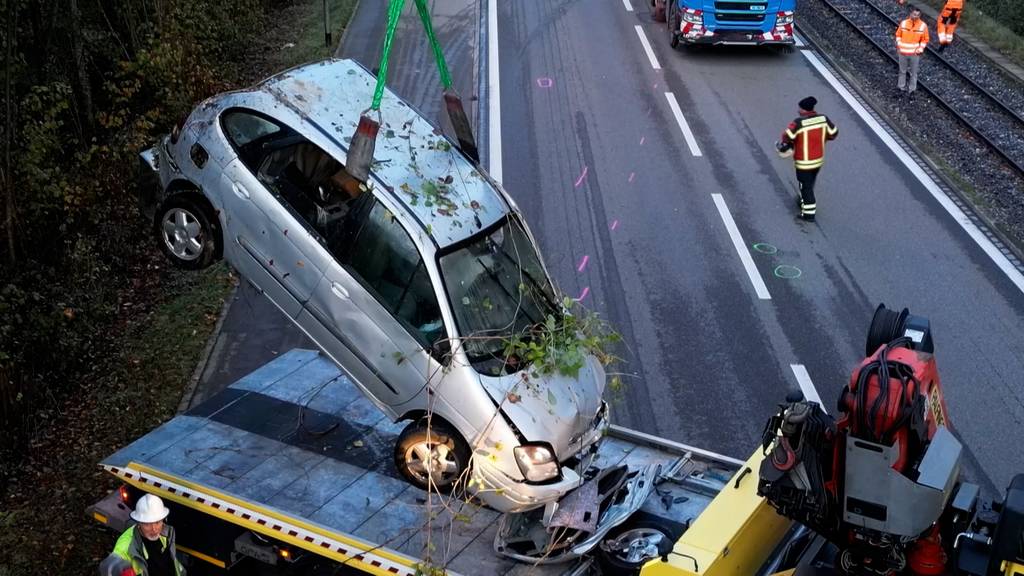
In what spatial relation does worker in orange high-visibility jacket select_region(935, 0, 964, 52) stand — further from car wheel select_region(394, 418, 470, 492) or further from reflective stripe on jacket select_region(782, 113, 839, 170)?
car wheel select_region(394, 418, 470, 492)

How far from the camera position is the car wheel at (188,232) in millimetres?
8875

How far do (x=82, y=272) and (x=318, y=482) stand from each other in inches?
250

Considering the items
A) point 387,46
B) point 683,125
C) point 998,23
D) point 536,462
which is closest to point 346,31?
point 683,125

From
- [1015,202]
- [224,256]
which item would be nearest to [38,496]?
[224,256]

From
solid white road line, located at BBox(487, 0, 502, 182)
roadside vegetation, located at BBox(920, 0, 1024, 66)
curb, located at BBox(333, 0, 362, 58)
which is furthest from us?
roadside vegetation, located at BBox(920, 0, 1024, 66)

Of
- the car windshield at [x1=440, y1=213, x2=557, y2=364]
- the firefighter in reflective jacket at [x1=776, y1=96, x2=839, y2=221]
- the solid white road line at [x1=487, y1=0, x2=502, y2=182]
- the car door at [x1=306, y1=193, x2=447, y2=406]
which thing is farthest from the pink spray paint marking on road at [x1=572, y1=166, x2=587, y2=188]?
the car door at [x1=306, y1=193, x2=447, y2=406]

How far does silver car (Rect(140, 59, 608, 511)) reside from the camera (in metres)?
7.45

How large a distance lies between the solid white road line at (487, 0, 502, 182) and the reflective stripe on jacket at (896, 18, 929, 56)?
6.72 meters

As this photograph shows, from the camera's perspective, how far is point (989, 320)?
479 inches

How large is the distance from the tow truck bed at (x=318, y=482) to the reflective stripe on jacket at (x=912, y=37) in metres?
12.5

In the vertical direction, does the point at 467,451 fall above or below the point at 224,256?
below

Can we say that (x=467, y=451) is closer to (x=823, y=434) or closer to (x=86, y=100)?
(x=823, y=434)

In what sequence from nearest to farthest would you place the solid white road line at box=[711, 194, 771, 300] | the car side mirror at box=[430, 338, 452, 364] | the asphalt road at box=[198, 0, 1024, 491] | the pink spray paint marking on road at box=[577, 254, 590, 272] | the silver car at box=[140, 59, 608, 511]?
the silver car at box=[140, 59, 608, 511] < the car side mirror at box=[430, 338, 452, 364] < the asphalt road at box=[198, 0, 1024, 491] < the solid white road line at box=[711, 194, 771, 300] < the pink spray paint marking on road at box=[577, 254, 590, 272]

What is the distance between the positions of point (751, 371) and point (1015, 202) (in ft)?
20.2
